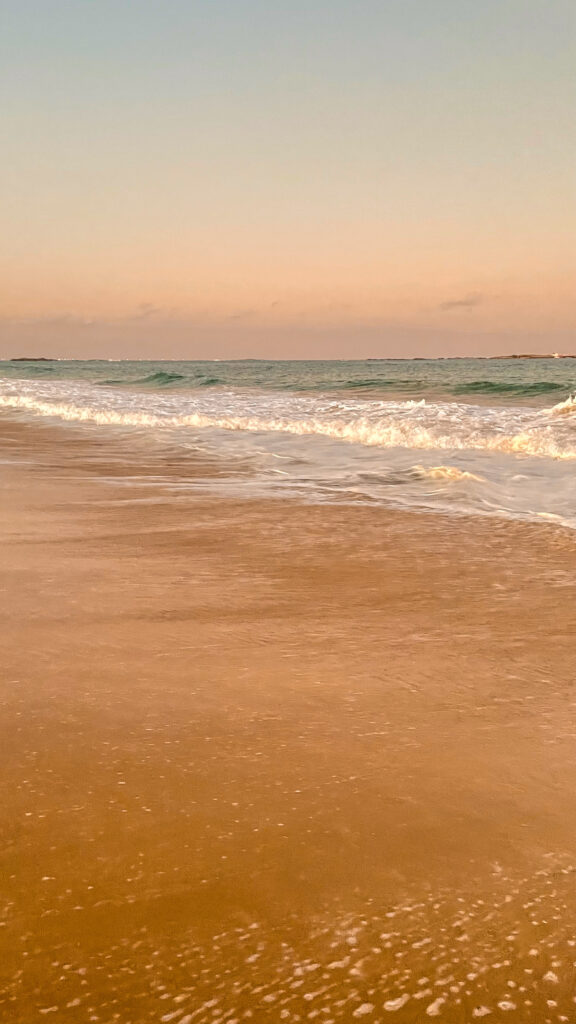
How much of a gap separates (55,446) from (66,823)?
8.33 metres

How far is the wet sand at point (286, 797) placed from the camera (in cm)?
118

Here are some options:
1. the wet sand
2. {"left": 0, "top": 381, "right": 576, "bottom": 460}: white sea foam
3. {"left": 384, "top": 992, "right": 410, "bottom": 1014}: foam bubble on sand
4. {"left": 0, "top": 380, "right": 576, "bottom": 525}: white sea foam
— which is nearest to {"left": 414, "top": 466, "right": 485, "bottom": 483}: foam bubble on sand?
{"left": 0, "top": 380, "right": 576, "bottom": 525}: white sea foam

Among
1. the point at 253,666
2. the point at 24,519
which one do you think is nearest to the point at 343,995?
the point at 253,666

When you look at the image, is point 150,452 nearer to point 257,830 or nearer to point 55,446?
point 55,446

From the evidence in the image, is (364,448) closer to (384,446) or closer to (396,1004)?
(384,446)

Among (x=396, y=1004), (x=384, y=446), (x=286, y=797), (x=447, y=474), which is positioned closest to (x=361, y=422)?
(x=384, y=446)

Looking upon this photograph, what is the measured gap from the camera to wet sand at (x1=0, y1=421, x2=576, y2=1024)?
1183mm

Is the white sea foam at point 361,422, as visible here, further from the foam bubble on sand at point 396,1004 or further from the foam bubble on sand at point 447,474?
the foam bubble on sand at point 396,1004

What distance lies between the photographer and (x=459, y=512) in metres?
5.27

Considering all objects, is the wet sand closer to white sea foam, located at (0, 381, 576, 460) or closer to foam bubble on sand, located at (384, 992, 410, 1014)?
foam bubble on sand, located at (384, 992, 410, 1014)

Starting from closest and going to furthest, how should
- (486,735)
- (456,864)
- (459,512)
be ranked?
(456,864) < (486,735) < (459,512)

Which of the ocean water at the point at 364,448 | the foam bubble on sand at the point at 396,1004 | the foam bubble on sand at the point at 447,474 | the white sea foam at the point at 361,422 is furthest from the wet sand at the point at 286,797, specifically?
the white sea foam at the point at 361,422

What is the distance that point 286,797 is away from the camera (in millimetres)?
1683

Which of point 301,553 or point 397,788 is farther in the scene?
point 301,553
